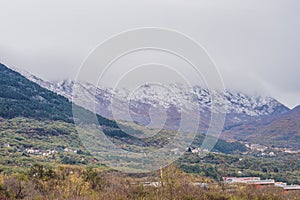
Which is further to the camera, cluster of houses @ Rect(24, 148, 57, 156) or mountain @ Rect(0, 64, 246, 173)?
cluster of houses @ Rect(24, 148, 57, 156)

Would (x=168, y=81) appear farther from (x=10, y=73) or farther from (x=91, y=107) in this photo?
(x=10, y=73)

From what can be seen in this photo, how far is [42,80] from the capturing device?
179750mm

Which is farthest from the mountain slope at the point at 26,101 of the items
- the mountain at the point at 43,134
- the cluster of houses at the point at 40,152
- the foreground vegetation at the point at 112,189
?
the foreground vegetation at the point at 112,189

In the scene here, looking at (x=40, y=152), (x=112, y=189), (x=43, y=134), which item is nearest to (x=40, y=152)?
(x=40, y=152)

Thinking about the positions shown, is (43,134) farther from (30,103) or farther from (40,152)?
(30,103)

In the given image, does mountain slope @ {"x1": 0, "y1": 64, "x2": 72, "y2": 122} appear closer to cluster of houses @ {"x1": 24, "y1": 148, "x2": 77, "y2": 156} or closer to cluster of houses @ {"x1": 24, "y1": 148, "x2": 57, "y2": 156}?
cluster of houses @ {"x1": 24, "y1": 148, "x2": 77, "y2": 156}

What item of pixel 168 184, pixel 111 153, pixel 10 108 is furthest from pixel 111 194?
pixel 10 108

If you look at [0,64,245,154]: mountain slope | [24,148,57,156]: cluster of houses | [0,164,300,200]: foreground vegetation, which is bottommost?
[0,164,300,200]: foreground vegetation

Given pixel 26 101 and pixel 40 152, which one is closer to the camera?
pixel 40 152

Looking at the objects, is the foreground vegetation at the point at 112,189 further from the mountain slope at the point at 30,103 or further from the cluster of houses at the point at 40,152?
the mountain slope at the point at 30,103

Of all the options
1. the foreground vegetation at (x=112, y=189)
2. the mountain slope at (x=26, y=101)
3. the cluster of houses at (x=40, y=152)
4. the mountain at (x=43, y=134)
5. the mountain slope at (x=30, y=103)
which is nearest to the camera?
the foreground vegetation at (x=112, y=189)

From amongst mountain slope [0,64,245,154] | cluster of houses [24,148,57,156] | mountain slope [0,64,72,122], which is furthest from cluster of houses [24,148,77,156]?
mountain slope [0,64,72,122]

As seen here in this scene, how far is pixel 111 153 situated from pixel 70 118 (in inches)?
1778

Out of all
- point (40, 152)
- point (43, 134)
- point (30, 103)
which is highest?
point (30, 103)
